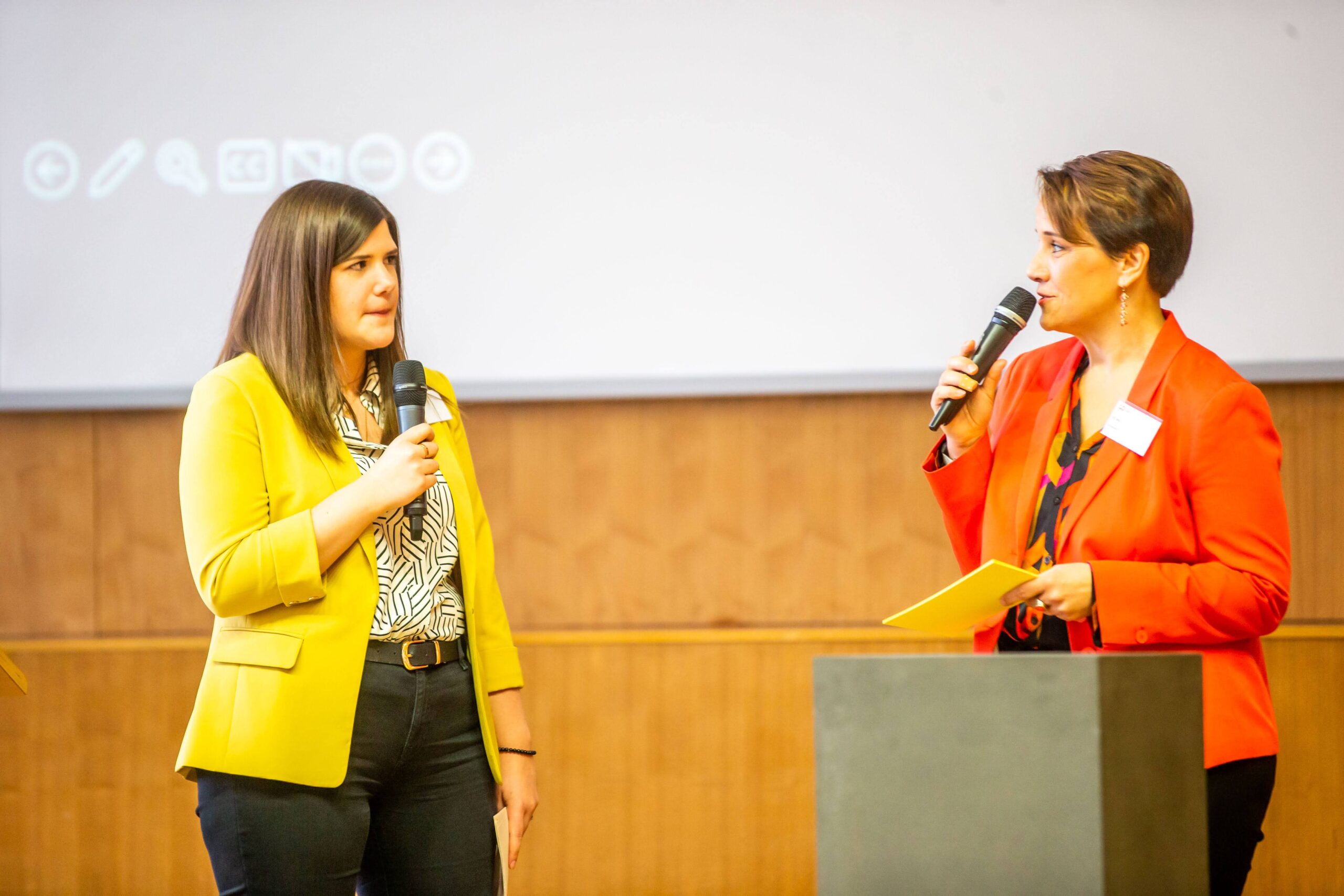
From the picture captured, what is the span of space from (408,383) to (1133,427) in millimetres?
1005

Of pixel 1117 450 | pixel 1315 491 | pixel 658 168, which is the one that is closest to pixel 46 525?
pixel 658 168

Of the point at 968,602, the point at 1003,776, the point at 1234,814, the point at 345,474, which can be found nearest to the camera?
the point at 1003,776

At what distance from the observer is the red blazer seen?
140 centimetres

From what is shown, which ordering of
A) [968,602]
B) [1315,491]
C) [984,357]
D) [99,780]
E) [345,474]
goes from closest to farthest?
[968,602]
[345,474]
[984,357]
[1315,491]
[99,780]

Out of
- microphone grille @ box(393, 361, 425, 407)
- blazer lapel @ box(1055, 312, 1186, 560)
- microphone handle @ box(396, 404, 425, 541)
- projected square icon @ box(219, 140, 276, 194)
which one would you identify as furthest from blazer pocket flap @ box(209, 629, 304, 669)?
projected square icon @ box(219, 140, 276, 194)

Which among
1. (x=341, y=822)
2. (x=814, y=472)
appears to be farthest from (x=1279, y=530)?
(x=814, y=472)

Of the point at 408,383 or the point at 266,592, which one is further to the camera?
the point at 408,383

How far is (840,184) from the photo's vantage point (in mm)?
2797

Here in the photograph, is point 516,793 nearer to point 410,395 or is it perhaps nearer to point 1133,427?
point 410,395

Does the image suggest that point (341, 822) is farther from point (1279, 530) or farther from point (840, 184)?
point (840, 184)

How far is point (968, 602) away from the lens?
51.8 inches

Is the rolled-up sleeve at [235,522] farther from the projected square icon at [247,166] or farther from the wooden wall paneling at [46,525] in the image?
the wooden wall paneling at [46,525]

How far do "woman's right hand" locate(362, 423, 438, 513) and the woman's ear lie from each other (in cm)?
99

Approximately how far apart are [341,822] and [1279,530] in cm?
128
